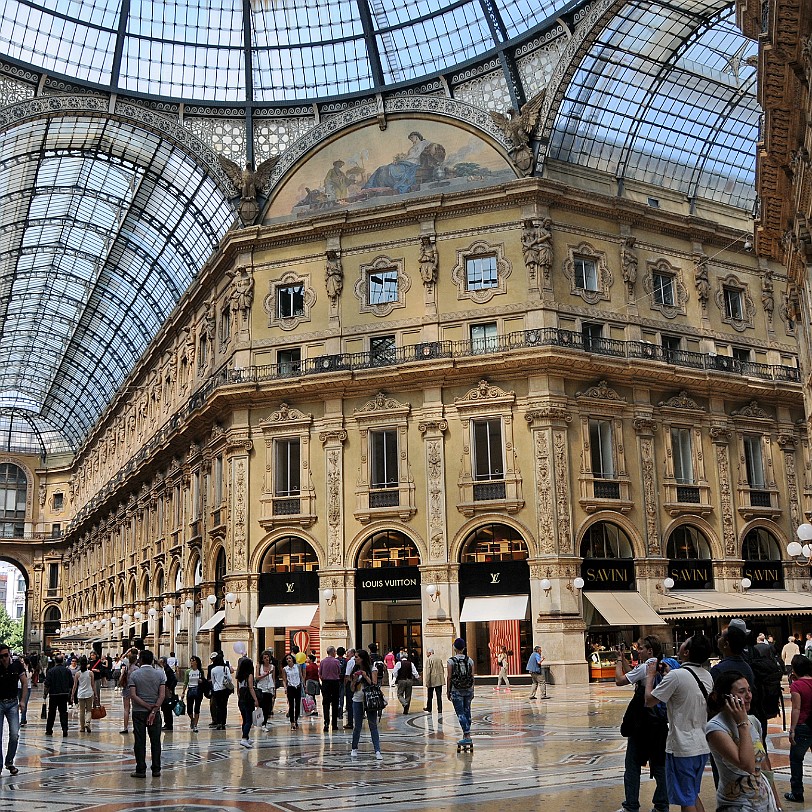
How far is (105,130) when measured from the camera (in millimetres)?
47875

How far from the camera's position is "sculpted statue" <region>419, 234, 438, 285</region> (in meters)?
41.0

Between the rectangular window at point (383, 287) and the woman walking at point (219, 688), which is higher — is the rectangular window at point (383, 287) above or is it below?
above

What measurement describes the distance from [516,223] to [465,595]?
15.5m

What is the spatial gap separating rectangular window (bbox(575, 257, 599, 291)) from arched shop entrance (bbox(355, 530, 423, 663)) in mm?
13050

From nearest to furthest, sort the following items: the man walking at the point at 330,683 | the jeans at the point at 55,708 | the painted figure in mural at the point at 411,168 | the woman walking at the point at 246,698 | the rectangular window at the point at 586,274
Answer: the woman walking at the point at 246,698, the man walking at the point at 330,683, the jeans at the point at 55,708, the rectangular window at the point at 586,274, the painted figure in mural at the point at 411,168

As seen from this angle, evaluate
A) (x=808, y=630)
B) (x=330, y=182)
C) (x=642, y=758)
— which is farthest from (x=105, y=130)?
(x=642, y=758)

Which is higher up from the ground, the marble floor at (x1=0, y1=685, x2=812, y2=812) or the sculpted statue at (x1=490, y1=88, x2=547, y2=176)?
the sculpted statue at (x1=490, y1=88, x2=547, y2=176)

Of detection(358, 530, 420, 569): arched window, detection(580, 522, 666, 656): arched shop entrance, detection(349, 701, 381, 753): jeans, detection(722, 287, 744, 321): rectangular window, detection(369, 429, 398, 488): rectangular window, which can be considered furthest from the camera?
detection(722, 287, 744, 321): rectangular window

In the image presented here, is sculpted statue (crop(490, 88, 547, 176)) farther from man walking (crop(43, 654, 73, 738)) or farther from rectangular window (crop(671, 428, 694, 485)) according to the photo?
→ man walking (crop(43, 654, 73, 738))

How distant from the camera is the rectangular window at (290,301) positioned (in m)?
43.0

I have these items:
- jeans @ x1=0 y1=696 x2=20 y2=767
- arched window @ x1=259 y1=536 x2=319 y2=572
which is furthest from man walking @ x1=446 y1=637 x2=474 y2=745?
arched window @ x1=259 y1=536 x2=319 y2=572

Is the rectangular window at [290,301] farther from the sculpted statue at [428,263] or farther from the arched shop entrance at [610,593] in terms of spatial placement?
the arched shop entrance at [610,593]

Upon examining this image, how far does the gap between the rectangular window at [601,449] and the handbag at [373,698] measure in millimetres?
24732

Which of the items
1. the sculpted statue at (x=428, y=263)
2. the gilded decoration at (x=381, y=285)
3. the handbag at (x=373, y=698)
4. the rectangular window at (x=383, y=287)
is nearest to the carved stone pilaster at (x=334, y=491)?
the gilded decoration at (x=381, y=285)
